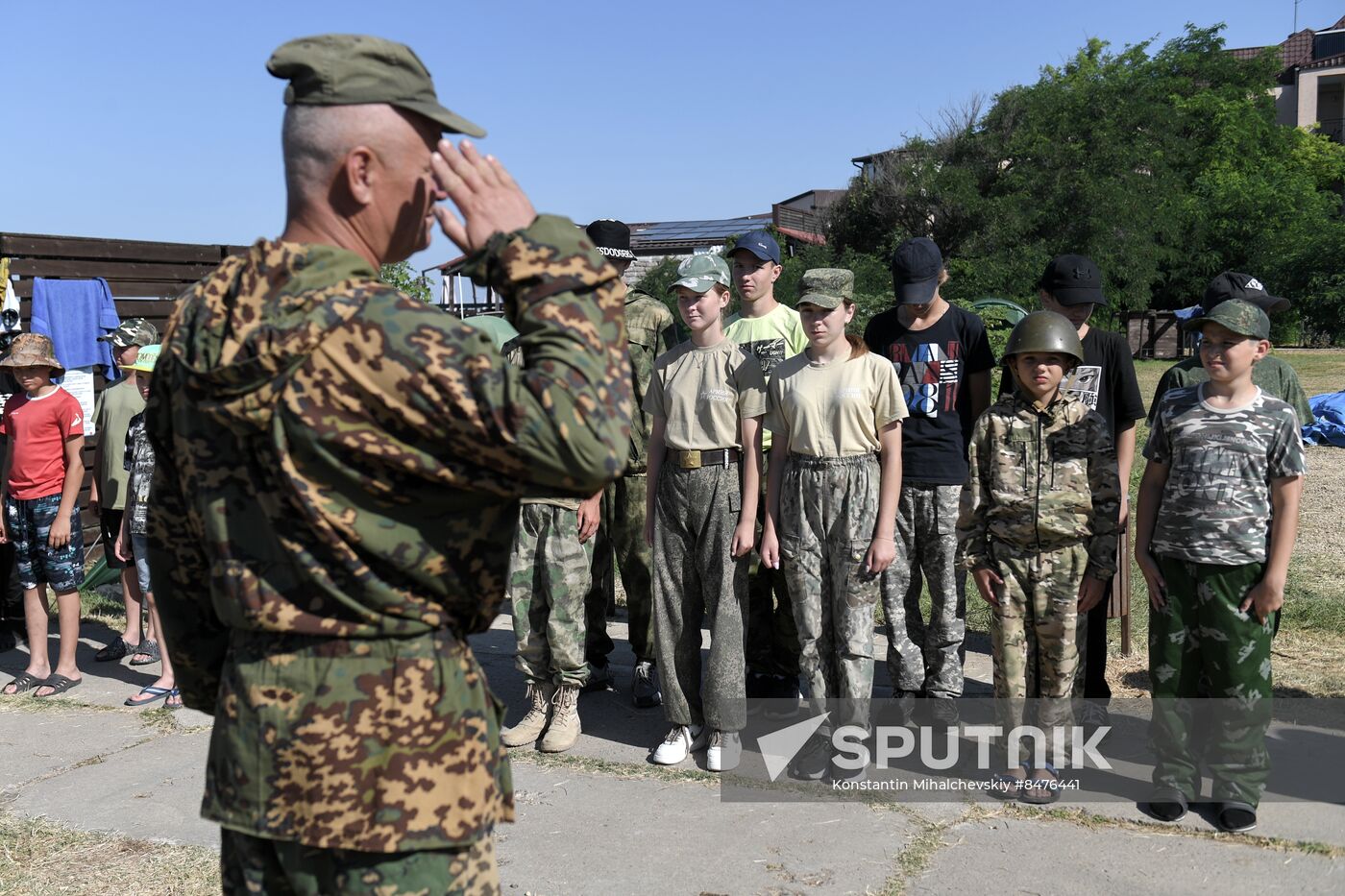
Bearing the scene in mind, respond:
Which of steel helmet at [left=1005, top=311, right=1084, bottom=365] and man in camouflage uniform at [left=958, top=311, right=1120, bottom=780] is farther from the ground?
steel helmet at [left=1005, top=311, right=1084, bottom=365]

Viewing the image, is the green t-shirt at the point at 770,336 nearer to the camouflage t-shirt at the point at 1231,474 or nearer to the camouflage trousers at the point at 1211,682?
the camouflage t-shirt at the point at 1231,474

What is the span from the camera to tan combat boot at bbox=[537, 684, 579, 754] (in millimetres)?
5223

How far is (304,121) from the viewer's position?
177 centimetres

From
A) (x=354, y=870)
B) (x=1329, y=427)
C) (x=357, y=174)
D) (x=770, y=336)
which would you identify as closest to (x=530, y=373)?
(x=357, y=174)

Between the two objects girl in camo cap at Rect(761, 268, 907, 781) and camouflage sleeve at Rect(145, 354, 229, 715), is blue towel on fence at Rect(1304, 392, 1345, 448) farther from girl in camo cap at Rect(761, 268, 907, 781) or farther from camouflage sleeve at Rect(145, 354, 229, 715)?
camouflage sleeve at Rect(145, 354, 229, 715)

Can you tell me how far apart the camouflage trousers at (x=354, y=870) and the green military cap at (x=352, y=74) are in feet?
3.66

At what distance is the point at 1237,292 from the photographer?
5.23 meters

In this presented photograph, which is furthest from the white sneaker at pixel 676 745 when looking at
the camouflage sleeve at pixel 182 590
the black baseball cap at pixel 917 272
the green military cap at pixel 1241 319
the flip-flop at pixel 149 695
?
the camouflage sleeve at pixel 182 590

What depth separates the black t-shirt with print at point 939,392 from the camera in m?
5.28

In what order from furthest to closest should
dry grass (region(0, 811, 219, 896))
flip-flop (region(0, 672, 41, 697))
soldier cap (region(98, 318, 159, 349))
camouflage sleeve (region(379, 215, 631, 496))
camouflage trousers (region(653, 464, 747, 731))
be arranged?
soldier cap (region(98, 318, 159, 349))
flip-flop (region(0, 672, 41, 697))
camouflage trousers (region(653, 464, 747, 731))
dry grass (region(0, 811, 219, 896))
camouflage sleeve (region(379, 215, 631, 496))

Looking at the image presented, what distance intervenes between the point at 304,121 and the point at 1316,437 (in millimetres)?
16038

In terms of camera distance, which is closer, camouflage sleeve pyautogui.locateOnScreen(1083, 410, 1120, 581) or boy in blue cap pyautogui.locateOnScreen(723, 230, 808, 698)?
camouflage sleeve pyautogui.locateOnScreen(1083, 410, 1120, 581)

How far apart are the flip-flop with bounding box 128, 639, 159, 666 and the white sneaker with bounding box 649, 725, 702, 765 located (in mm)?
3531

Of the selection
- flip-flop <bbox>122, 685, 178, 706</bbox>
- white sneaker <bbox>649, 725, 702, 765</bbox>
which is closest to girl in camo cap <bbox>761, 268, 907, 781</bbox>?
white sneaker <bbox>649, 725, 702, 765</bbox>
